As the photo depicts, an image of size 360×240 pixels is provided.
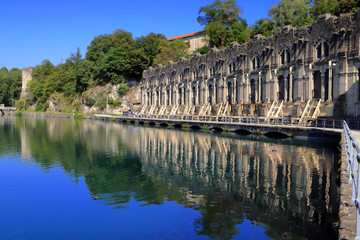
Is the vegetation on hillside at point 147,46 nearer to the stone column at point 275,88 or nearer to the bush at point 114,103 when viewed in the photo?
the bush at point 114,103

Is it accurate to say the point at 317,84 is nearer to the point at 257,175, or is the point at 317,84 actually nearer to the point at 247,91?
the point at 247,91

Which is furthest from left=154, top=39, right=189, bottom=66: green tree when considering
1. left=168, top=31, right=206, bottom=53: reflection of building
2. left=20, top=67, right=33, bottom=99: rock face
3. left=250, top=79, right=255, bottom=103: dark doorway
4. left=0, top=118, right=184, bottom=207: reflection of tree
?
left=20, top=67, right=33, bottom=99: rock face

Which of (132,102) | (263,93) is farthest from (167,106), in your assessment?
(263,93)

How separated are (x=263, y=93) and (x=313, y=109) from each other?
33.1ft

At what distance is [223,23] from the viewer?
258ft

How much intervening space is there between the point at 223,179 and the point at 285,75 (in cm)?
2942

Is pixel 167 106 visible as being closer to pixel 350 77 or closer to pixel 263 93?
pixel 263 93

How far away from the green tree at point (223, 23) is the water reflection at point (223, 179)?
50.2 meters

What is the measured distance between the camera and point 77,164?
20750 millimetres

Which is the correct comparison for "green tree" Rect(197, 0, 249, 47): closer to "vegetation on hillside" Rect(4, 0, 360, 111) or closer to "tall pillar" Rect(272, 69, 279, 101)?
"vegetation on hillside" Rect(4, 0, 360, 111)

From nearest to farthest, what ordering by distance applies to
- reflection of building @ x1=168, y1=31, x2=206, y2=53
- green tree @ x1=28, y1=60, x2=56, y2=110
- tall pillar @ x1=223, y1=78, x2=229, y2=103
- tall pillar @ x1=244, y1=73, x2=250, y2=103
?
1. tall pillar @ x1=244, y1=73, x2=250, y2=103
2. tall pillar @ x1=223, y1=78, x2=229, y2=103
3. reflection of building @ x1=168, y1=31, x2=206, y2=53
4. green tree @ x1=28, y1=60, x2=56, y2=110

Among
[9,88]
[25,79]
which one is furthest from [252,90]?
[9,88]

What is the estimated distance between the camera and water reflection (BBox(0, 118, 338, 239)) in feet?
35.8

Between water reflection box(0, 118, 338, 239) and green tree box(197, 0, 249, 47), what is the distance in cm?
5022
